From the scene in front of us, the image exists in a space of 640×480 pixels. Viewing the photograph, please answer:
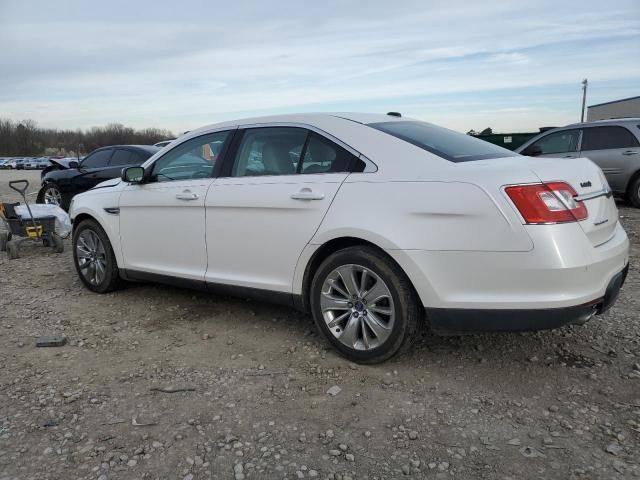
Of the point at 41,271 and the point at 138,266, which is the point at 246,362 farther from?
the point at 41,271

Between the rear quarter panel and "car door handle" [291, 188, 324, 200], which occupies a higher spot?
"car door handle" [291, 188, 324, 200]

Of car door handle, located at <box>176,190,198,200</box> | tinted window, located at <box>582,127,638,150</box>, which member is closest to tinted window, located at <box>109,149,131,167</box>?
car door handle, located at <box>176,190,198,200</box>

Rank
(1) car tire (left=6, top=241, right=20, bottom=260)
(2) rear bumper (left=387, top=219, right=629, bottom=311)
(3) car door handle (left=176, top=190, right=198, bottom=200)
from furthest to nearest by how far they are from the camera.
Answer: (1) car tire (left=6, top=241, right=20, bottom=260), (3) car door handle (left=176, top=190, right=198, bottom=200), (2) rear bumper (left=387, top=219, right=629, bottom=311)

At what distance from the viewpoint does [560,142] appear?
10516mm

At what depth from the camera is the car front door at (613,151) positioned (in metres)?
9.88

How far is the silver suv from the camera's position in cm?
989

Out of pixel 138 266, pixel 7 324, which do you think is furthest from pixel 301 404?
pixel 7 324

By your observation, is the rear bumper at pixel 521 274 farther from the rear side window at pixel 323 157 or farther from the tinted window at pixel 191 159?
the tinted window at pixel 191 159

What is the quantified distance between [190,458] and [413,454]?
1057mm

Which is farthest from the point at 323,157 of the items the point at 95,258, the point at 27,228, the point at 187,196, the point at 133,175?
the point at 27,228

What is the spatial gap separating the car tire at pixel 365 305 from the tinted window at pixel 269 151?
0.81m

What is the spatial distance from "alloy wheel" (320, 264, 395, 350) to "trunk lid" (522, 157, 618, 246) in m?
1.13

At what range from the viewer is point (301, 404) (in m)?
3.15

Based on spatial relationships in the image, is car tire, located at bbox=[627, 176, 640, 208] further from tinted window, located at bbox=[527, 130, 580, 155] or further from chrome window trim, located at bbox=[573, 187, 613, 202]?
chrome window trim, located at bbox=[573, 187, 613, 202]
